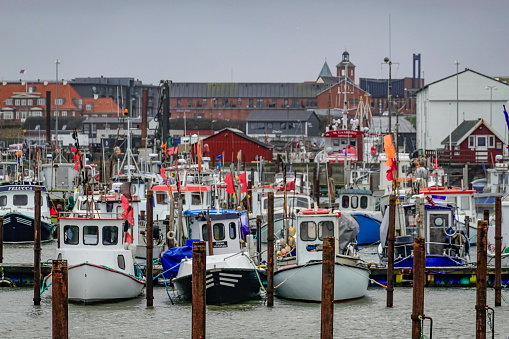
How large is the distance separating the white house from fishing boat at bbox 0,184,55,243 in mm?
60144

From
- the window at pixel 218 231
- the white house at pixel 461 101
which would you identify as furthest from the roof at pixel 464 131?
the window at pixel 218 231

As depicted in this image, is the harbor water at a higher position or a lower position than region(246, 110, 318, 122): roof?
lower

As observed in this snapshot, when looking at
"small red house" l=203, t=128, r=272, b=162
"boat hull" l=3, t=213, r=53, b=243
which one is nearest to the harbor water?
"boat hull" l=3, t=213, r=53, b=243

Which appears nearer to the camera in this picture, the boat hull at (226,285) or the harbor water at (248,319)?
the harbor water at (248,319)

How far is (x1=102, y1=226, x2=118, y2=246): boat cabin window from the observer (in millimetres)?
30812

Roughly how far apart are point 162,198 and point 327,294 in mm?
26647

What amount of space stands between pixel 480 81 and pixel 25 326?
82422mm

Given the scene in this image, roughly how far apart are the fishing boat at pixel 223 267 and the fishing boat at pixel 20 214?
667 inches

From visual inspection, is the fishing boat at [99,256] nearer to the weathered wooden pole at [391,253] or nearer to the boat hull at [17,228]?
the weathered wooden pole at [391,253]

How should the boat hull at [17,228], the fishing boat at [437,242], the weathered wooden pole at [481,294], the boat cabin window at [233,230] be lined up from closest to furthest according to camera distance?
the weathered wooden pole at [481,294]
the boat cabin window at [233,230]
the fishing boat at [437,242]
the boat hull at [17,228]

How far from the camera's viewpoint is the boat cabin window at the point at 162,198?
155 ft

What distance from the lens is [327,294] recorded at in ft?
69.8

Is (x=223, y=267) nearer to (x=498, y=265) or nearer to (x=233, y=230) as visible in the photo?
(x=233, y=230)

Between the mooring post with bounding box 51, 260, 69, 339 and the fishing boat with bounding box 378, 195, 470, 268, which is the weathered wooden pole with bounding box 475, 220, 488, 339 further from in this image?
the mooring post with bounding box 51, 260, 69, 339
